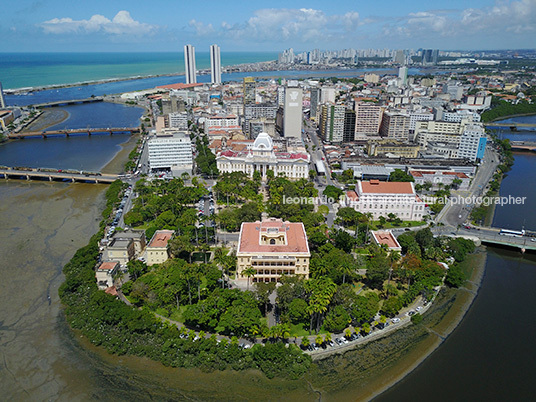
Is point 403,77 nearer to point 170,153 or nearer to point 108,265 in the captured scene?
point 170,153

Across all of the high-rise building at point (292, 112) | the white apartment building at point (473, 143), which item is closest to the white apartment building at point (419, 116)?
the white apartment building at point (473, 143)

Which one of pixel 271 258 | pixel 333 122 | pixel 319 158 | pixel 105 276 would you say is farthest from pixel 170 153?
pixel 333 122

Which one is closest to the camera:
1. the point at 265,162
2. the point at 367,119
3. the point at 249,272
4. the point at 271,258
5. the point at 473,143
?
the point at 249,272

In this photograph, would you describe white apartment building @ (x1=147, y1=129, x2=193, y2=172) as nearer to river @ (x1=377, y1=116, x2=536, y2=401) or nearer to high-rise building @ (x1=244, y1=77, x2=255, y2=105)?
river @ (x1=377, y1=116, x2=536, y2=401)

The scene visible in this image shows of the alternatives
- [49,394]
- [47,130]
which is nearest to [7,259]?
[49,394]

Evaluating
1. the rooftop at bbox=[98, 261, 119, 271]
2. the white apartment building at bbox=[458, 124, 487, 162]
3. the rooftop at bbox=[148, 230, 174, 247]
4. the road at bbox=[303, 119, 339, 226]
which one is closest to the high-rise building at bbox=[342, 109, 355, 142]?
the road at bbox=[303, 119, 339, 226]

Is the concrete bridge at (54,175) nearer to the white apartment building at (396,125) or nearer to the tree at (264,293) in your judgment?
the tree at (264,293)
